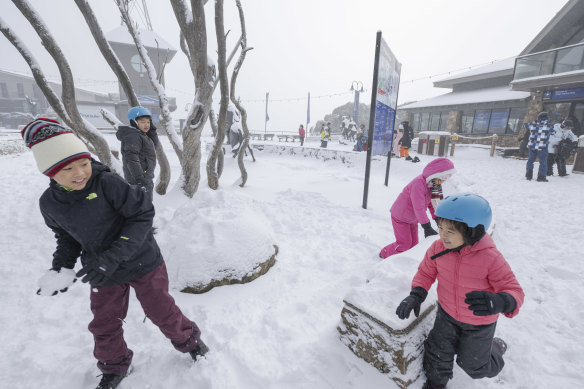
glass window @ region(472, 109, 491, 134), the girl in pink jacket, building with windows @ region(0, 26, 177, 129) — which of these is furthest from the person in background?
building with windows @ region(0, 26, 177, 129)

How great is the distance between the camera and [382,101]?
5.08 metres

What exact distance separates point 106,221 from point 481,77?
2466 cm

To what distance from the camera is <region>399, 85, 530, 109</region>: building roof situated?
15776mm

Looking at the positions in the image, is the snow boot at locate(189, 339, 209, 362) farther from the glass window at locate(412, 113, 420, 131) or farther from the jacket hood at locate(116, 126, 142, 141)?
the glass window at locate(412, 113, 420, 131)

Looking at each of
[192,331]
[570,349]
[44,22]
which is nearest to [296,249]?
[192,331]

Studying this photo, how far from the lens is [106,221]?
1398 millimetres

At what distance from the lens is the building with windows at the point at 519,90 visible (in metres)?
11.7

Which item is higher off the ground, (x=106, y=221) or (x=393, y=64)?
(x=393, y=64)

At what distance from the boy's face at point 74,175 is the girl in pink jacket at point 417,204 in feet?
9.01

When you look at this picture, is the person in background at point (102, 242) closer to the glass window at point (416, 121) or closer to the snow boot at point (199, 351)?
the snow boot at point (199, 351)

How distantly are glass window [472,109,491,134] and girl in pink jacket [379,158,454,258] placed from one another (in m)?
19.6

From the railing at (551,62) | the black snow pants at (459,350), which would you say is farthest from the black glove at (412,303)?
the railing at (551,62)

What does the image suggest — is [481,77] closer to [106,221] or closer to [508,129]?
[508,129]

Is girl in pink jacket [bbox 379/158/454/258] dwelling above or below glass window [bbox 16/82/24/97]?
below
